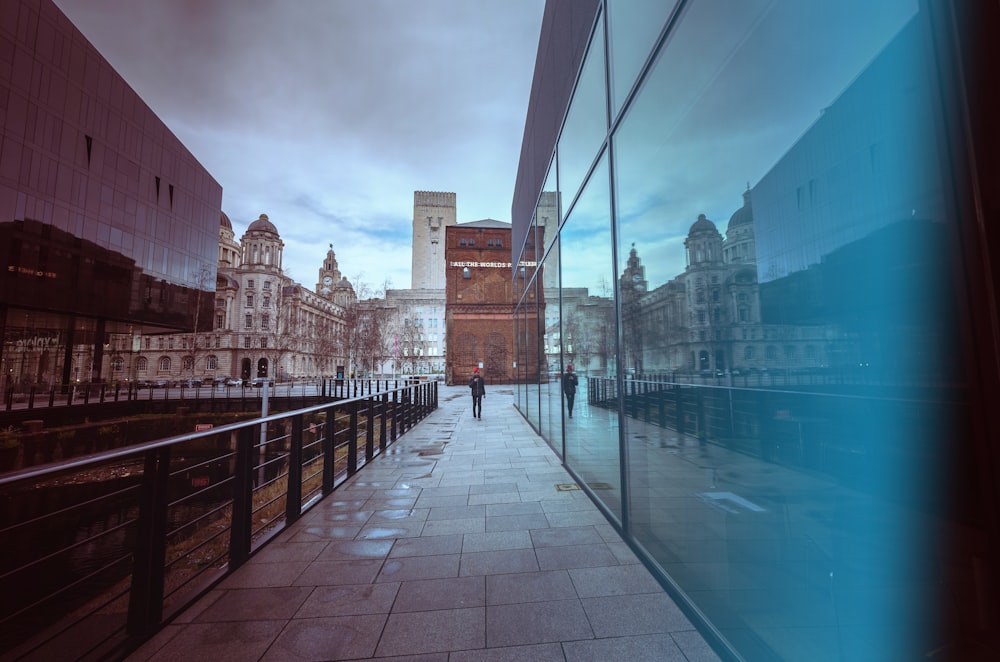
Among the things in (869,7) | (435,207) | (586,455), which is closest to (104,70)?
(586,455)

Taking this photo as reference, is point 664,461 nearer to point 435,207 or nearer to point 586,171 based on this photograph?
point 586,171

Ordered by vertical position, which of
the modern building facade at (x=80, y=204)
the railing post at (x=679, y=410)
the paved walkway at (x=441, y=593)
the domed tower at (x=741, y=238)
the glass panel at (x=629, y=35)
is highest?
the modern building facade at (x=80, y=204)

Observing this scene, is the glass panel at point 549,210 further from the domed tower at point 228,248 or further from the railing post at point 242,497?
the domed tower at point 228,248

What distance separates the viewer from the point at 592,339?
5.25 metres

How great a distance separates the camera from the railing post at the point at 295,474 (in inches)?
169

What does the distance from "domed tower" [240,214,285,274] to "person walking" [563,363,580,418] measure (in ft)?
216

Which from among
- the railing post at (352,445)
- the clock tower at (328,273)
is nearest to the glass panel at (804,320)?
the railing post at (352,445)

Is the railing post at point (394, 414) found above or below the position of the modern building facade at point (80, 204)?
below

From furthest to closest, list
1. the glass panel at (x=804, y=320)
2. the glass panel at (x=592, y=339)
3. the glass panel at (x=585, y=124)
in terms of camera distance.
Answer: the glass panel at (x=585, y=124)
the glass panel at (x=592, y=339)
the glass panel at (x=804, y=320)

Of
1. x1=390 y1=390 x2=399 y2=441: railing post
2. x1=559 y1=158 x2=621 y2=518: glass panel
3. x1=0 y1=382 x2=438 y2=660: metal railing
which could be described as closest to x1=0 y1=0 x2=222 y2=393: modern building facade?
x1=0 y1=382 x2=438 y2=660: metal railing

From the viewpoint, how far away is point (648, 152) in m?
3.39

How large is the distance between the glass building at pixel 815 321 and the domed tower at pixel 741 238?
0.01 meters

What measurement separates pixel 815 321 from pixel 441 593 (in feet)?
8.95

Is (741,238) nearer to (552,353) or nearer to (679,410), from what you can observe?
(679,410)
